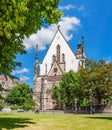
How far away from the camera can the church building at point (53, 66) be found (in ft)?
295

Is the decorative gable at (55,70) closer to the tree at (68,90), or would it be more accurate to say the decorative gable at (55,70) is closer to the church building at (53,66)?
the church building at (53,66)

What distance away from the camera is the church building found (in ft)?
295

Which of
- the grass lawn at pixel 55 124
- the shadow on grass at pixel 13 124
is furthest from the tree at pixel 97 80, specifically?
the shadow on grass at pixel 13 124

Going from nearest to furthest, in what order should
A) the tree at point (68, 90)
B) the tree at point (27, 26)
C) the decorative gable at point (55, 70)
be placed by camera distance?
the tree at point (27, 26), the tree at point (68, 90), the decorative gable at point (55, 70)

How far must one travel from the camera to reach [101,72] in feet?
197

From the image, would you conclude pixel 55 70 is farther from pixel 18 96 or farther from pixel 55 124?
pixel 55 124

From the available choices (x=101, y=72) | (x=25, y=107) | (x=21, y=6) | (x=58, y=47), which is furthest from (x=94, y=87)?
(x=21, y=6)

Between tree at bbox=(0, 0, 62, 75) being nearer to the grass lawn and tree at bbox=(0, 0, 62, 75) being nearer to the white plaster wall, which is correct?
the grass lawn

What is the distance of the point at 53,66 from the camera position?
9262 centimetres

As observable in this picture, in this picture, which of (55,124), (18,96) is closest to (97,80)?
(55,124)

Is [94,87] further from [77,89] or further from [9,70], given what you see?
[9,70]

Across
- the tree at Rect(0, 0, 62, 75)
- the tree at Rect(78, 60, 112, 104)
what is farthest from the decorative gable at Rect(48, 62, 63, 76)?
the tree at Rect(0, 0, 62, 75)

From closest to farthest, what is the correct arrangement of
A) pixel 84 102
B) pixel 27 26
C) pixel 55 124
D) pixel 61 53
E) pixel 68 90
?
1. pixel 27 26
2. pixel 55 124
3. pixel 84 102
4. pixel 68 90
5. pixel 61 53

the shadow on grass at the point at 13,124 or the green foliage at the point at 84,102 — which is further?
the green foliage at the point at 84,102
